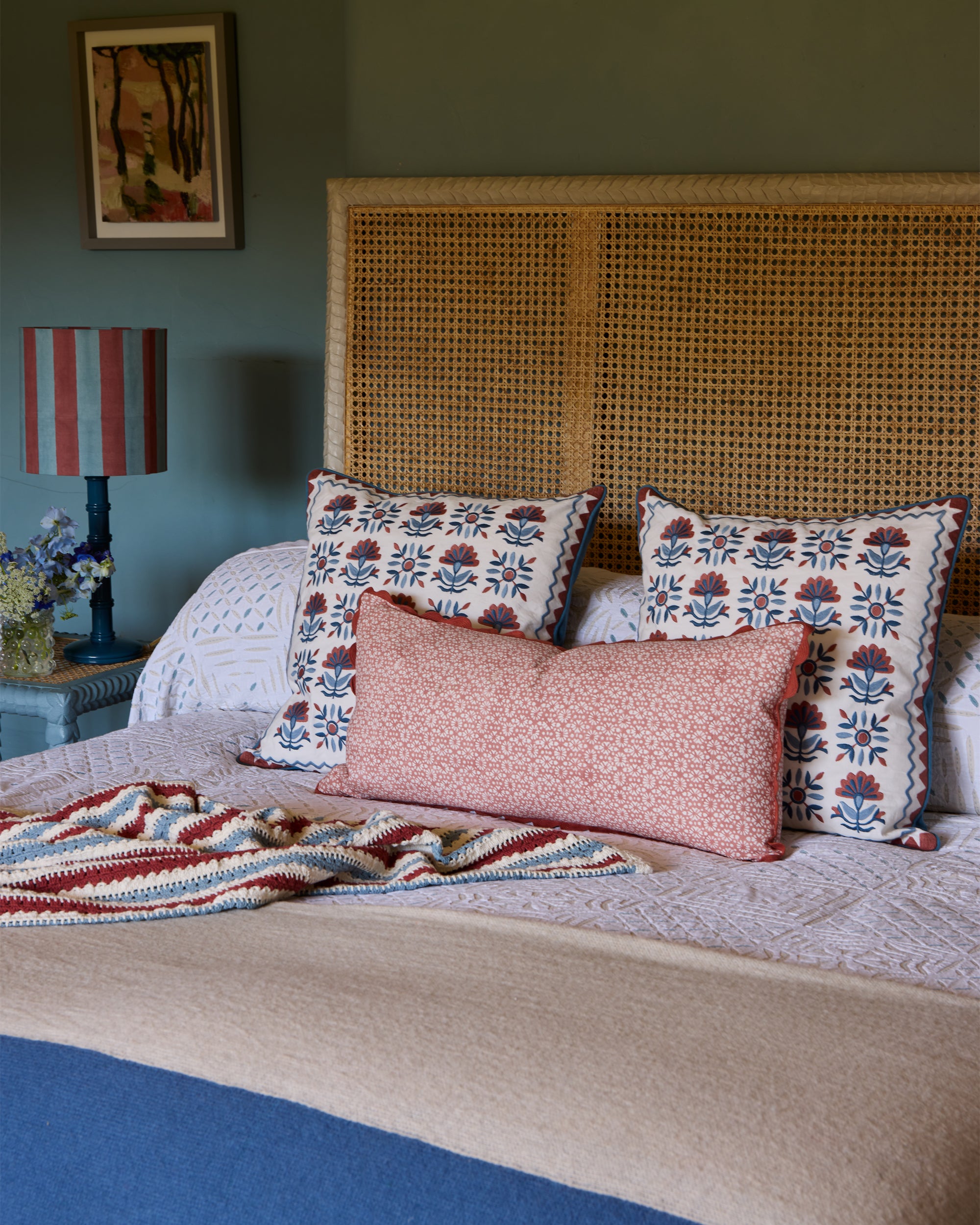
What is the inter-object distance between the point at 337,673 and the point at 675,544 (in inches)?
21.5

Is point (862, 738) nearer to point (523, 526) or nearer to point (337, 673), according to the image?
point (523, 526)

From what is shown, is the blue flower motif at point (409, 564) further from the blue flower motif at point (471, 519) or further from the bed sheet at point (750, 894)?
the bed sheet at point (750, 894)

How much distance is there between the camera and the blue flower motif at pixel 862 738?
166cm

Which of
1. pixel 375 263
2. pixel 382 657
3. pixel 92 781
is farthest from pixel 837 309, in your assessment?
pixel 92 781

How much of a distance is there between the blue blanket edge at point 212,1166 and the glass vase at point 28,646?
5.24 feet

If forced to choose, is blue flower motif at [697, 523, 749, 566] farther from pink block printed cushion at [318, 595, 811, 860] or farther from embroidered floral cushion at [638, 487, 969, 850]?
pink block printed cushion at [318, 595, 811, 860]

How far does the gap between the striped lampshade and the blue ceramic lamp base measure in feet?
0.37

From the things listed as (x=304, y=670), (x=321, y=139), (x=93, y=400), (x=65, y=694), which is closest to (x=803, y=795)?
(x=304, y=670)

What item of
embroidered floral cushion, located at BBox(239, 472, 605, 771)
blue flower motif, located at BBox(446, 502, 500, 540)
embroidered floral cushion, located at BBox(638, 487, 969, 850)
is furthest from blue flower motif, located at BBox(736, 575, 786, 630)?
blue flower motif, located at BBox(446, 502, 500, 540)

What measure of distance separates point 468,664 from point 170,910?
1.86 ft

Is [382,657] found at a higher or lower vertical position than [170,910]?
higher

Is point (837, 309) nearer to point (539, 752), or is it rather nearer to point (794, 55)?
point (794, 55)

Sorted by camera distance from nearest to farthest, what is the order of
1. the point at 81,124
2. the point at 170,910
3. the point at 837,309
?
the point at 170,910
the point at 837,309
the point at 81,124

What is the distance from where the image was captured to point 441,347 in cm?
242
